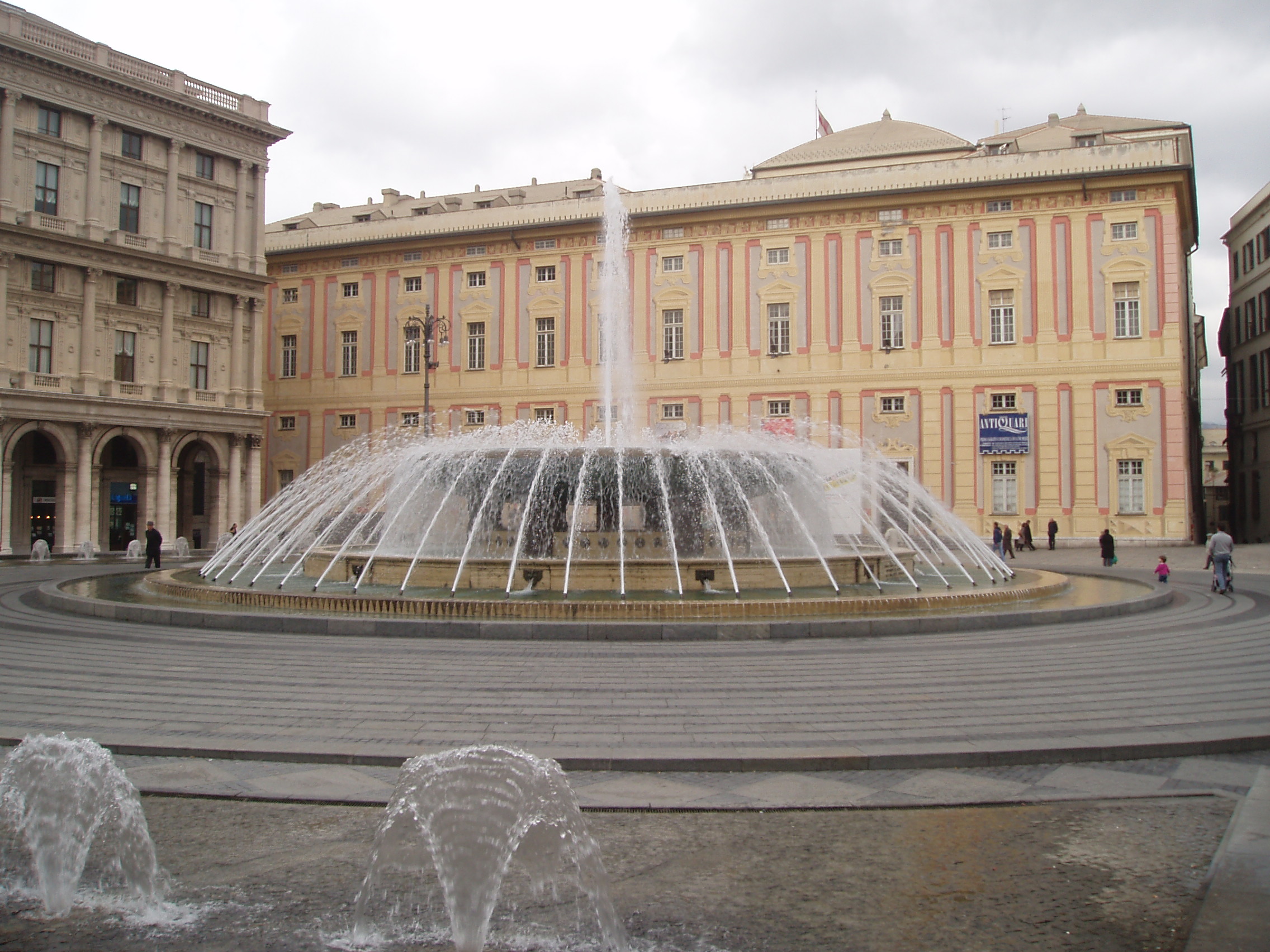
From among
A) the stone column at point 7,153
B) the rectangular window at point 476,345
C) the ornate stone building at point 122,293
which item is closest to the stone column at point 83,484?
the ornate stone building at point 122,293

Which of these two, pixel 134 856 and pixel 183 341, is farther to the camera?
pixel 183 341

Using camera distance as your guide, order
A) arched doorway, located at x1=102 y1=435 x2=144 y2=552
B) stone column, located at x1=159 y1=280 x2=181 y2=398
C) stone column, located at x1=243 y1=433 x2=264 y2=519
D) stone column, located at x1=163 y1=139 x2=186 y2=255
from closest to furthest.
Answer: arched doorway, located at x1=102 y1=435 x2=144 y2=552 → stone column, located at x1=159 y1=280 x2=181 y2=398 → stone column, located at x1=163 y1=139 x2=186 y2=255 → stone column, located at x1=243 y1=433 x2=264 y2=519

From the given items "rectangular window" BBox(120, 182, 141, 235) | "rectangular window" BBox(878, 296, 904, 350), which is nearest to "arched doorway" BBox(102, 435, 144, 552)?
"rectangular window" BBox(120, 182, 141, 235)

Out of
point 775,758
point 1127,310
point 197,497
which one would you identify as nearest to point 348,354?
point 197,497

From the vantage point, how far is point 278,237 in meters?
49.3

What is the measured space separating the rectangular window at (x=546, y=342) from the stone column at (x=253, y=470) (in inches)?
498

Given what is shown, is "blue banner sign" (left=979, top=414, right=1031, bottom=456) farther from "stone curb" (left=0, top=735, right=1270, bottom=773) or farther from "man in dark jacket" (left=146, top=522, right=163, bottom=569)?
"stone curb" (left=0, top=735, right=1270, bottom=773)

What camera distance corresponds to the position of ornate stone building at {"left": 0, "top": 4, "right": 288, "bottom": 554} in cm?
3600

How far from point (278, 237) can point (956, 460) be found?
33.5 m

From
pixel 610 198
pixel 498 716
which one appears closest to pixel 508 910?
pixel 498 716

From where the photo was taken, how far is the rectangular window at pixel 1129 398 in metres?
37.0

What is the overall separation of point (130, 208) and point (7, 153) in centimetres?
490

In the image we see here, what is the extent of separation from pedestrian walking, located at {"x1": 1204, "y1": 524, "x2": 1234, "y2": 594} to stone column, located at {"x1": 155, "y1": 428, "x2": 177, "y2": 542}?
3574cm

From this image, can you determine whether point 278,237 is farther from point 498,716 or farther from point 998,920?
point 998,920
